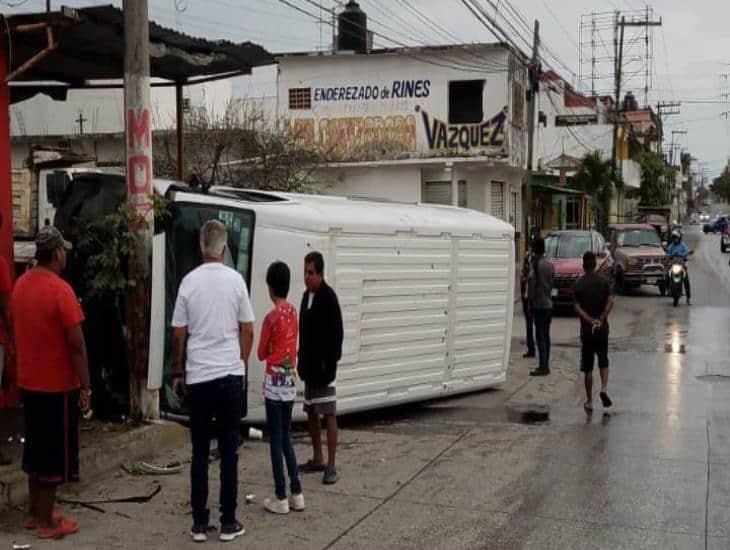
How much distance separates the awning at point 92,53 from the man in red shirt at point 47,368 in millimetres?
2534

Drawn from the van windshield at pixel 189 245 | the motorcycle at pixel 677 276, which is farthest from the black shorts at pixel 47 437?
the motorcycle at pixel 677 276

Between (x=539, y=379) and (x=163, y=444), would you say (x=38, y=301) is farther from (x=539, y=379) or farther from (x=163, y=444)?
(x=539, y=379)

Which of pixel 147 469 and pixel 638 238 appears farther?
pixel 638 238

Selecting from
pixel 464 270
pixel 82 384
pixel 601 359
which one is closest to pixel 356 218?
pixel 464 270

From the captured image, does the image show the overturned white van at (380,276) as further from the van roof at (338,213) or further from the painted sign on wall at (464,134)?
the painted sign on wall at (464,134)

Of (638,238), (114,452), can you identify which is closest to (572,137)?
(638,238)

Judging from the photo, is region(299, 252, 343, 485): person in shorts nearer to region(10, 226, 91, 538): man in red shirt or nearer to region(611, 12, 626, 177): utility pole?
region(10, 226, 91, 538): man in red shirt

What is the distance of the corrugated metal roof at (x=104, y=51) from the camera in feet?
25.8

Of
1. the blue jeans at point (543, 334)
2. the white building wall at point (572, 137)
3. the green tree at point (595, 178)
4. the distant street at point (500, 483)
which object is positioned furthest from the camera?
the white building wall at point (572, 137)

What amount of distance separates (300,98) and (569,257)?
1417 cm

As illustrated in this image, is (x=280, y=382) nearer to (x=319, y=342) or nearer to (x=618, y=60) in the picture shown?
(x=319, y=342)

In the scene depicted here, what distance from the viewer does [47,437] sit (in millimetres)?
5898

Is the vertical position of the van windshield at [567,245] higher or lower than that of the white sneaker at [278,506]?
higher

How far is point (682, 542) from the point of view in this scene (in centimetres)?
607
